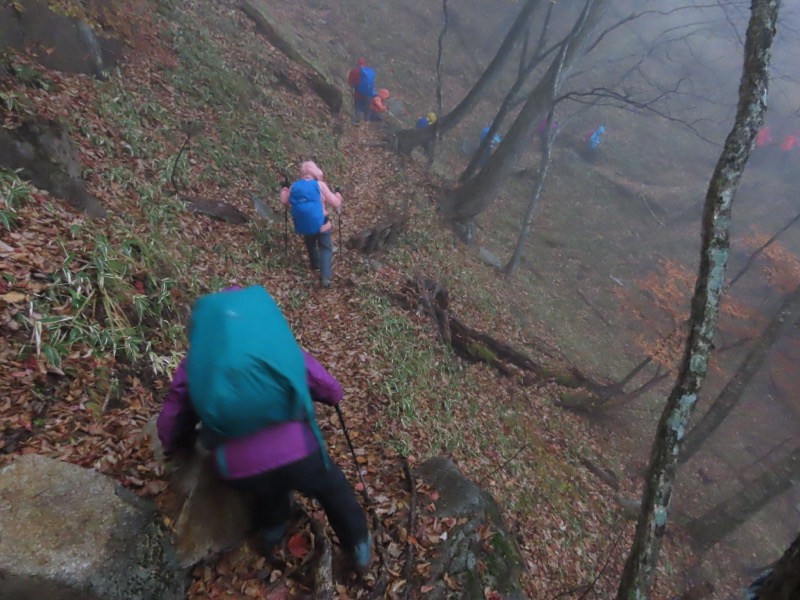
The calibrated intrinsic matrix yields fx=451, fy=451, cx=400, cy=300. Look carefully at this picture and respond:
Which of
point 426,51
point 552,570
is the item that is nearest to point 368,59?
point 426,51

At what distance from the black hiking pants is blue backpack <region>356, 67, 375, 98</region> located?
1542cm

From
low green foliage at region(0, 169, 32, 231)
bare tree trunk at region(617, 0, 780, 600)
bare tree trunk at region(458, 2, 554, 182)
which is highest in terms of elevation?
bare tree trunk at region(458, 2, 554, 182)

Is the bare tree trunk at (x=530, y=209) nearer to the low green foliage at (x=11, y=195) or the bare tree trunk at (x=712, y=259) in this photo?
the bare tree trunk at (x=712, y=259)

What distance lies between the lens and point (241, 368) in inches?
88.2

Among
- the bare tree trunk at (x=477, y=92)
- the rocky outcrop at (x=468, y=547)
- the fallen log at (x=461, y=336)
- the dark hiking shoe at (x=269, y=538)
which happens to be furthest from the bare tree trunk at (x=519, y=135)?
the dark hiking shoe at (x=269, y=538)

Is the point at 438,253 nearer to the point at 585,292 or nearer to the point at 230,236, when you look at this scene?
the point at 230,236

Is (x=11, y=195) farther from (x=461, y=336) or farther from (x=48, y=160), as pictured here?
(x=461, y=336)

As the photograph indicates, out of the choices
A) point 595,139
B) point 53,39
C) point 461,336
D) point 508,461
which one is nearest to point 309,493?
point 508,461

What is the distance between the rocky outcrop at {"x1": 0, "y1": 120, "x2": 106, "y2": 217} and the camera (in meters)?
4.76

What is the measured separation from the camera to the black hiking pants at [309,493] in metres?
2.70

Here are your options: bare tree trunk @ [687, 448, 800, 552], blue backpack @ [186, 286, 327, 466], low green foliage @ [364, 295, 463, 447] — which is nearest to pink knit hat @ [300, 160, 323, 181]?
low green foliage @ [364, 295, 463, 447]

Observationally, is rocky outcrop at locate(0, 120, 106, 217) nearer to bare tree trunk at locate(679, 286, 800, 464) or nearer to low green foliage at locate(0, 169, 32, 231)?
low green foliage at locate(0, 169, 32, 231)

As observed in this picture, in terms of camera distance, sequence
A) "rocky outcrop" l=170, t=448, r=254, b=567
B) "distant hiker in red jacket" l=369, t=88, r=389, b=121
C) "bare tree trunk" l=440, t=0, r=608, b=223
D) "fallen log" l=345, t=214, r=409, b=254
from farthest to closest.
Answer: "distant hiker in red jacket" l=369, t=88, r=389, b=121 → "bare tree trunk" l=440, t=0, r=608, b=223 → "fallen log" l=345, t=214, r=409, b=254 → "rocky outcrop" l=170, t=448, r=254, b=567

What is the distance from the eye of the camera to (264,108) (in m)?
11.6
